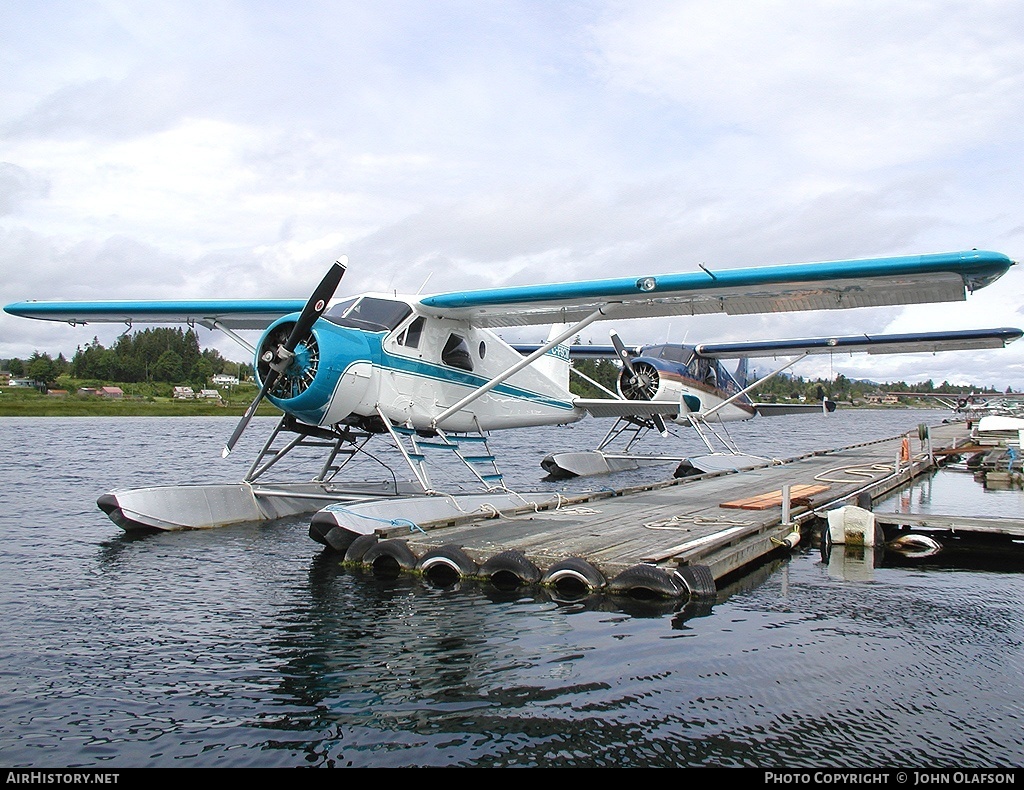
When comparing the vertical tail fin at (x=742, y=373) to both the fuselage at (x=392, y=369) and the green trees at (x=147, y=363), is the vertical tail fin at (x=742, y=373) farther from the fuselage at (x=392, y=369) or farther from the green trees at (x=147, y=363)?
the green trees at (x=147, y=363)

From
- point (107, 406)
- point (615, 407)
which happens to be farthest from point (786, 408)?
point (107, 406)

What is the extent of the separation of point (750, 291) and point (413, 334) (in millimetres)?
4558

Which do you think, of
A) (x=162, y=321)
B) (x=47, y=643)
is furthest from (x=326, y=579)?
(x=162, y=321)

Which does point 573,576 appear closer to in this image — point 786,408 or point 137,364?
point 786,408

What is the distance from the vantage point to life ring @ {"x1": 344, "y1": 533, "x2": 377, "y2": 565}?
7.85 m

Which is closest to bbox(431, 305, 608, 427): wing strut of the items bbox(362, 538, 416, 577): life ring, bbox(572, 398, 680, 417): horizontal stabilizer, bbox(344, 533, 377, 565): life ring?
bbox(344, 533, 377, 565): life ring

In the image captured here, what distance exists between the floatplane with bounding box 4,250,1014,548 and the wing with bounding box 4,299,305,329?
0.02 metres

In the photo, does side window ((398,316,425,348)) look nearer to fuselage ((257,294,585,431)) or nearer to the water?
fuselage ((257,294,585,431))

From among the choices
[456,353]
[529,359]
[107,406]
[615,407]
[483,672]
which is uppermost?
[456,353]

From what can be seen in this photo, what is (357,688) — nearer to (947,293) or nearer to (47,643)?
(47,643)

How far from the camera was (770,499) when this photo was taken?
11859 millimetres

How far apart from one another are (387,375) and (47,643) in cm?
533

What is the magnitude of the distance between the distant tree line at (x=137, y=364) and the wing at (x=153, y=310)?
71.7 m

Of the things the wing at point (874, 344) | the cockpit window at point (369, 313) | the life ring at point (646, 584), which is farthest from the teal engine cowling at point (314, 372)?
the wing at point (874, 344)
